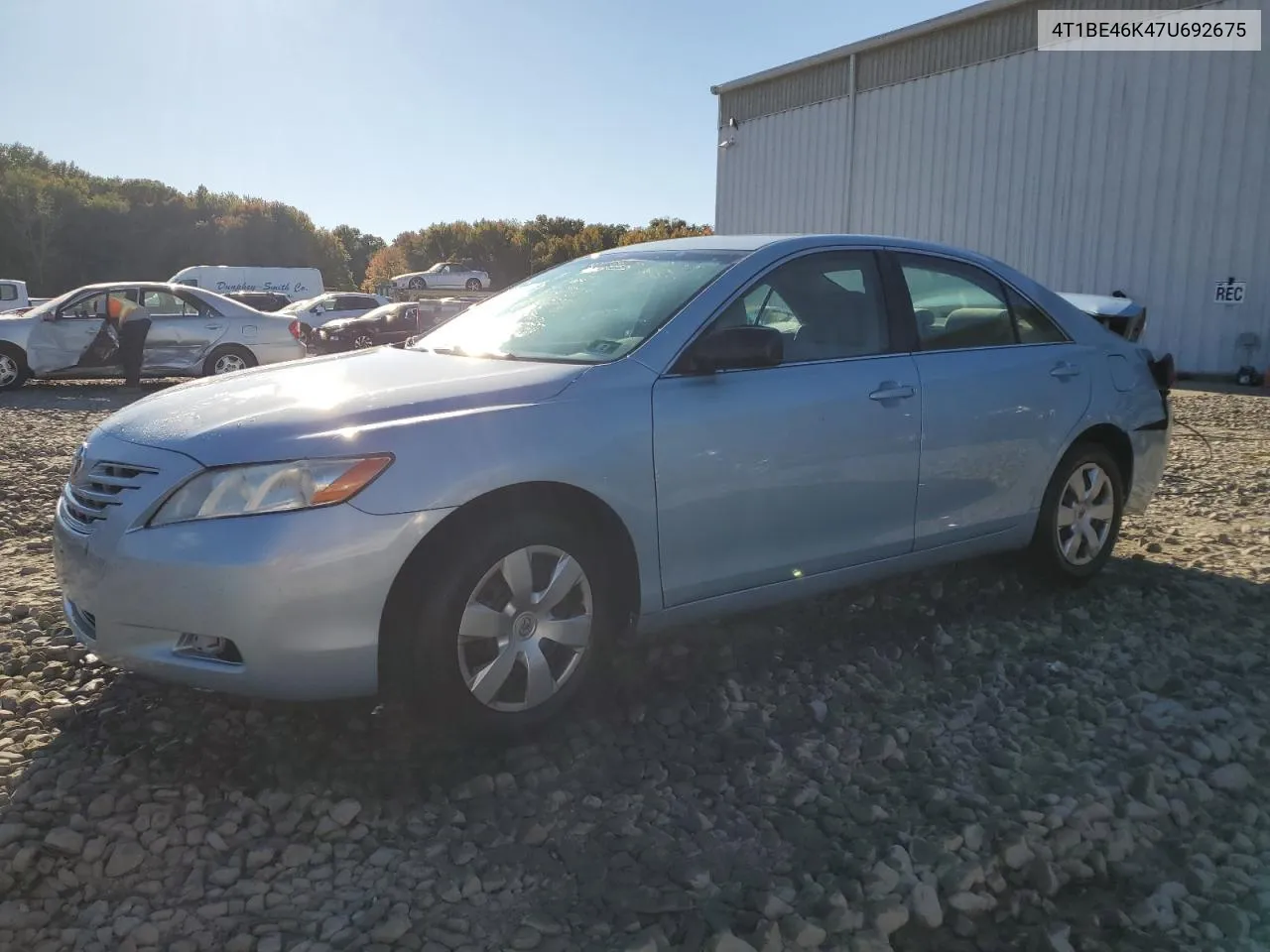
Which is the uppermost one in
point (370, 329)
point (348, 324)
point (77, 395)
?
point (348, 324)

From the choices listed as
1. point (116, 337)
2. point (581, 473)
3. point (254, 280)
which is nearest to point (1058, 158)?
point (116, 337)

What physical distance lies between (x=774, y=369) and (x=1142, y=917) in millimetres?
2004

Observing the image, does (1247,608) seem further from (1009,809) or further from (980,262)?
(1009,809)

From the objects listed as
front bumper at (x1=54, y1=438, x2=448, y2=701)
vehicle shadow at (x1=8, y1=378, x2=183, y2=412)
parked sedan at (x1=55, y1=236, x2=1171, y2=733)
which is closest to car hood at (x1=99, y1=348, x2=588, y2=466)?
parked sedan at (x1=55, y1=236, x2=1171, y2=733)

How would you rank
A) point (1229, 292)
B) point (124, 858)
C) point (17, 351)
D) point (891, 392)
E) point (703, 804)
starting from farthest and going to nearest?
point (1229, 292) < point (17, 351) < point (891, 392) < point (703, 804) < point (124, 858)

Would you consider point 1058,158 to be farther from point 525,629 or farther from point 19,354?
point 525,629

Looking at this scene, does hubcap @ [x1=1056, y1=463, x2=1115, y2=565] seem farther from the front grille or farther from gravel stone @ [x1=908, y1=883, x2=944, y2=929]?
the front grille

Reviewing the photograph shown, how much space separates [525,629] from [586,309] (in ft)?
4.50

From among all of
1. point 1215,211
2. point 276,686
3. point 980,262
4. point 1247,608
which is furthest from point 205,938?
point 1215,211

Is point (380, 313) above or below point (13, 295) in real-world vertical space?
below

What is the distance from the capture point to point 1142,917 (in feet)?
8.08

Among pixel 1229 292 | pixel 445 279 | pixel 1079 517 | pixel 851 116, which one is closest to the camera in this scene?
pixel 1079 517

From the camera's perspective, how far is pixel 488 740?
10.2 ft

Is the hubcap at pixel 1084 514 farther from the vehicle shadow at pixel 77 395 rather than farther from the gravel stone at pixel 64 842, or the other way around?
the vehicle shadow at pixel 77 395
